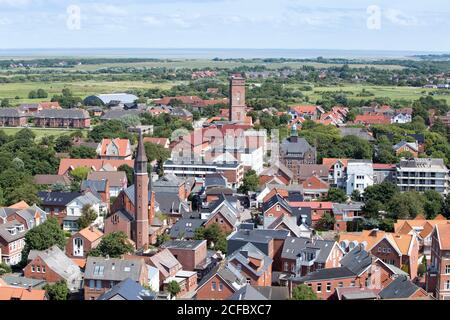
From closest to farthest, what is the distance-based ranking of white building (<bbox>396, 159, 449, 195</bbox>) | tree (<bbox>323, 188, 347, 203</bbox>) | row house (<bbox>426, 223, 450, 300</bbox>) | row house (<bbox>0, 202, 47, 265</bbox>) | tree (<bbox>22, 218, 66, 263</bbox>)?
row house (<bbox>426, 223, 450, 300</bbox>) → tree (<bbox>22, 218, 66, 263</bbox>) → row house (<bbox>0, 202, 47, 265</bbox>) → tree (<bbox>323, 188, 347, 203</bbox>) → white building (<bbox>396, 159, 449, 195</bbox>)

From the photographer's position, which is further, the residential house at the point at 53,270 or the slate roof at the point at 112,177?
the slate roof at the point at 112,177

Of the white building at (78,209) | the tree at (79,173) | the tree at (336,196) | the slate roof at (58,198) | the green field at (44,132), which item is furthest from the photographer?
the green field at (44,132)

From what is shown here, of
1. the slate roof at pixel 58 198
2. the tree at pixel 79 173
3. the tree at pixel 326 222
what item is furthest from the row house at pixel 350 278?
the tree at pixel 79 173

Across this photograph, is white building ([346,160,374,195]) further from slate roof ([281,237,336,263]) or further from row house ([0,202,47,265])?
row house ([0,202,47,265])

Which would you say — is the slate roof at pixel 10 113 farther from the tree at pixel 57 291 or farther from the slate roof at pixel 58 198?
the tree at pixel 57 291

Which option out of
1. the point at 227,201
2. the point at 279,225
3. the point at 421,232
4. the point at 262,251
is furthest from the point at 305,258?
the point at 227,201

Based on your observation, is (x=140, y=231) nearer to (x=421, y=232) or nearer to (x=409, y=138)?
(x=421, y=232)

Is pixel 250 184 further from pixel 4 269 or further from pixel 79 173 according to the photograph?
pixel 4 269

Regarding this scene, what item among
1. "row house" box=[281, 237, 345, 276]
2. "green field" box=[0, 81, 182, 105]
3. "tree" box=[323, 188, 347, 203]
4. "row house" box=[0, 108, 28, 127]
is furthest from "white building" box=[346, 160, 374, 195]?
"green field" box=[0, 81, 182, 105]
